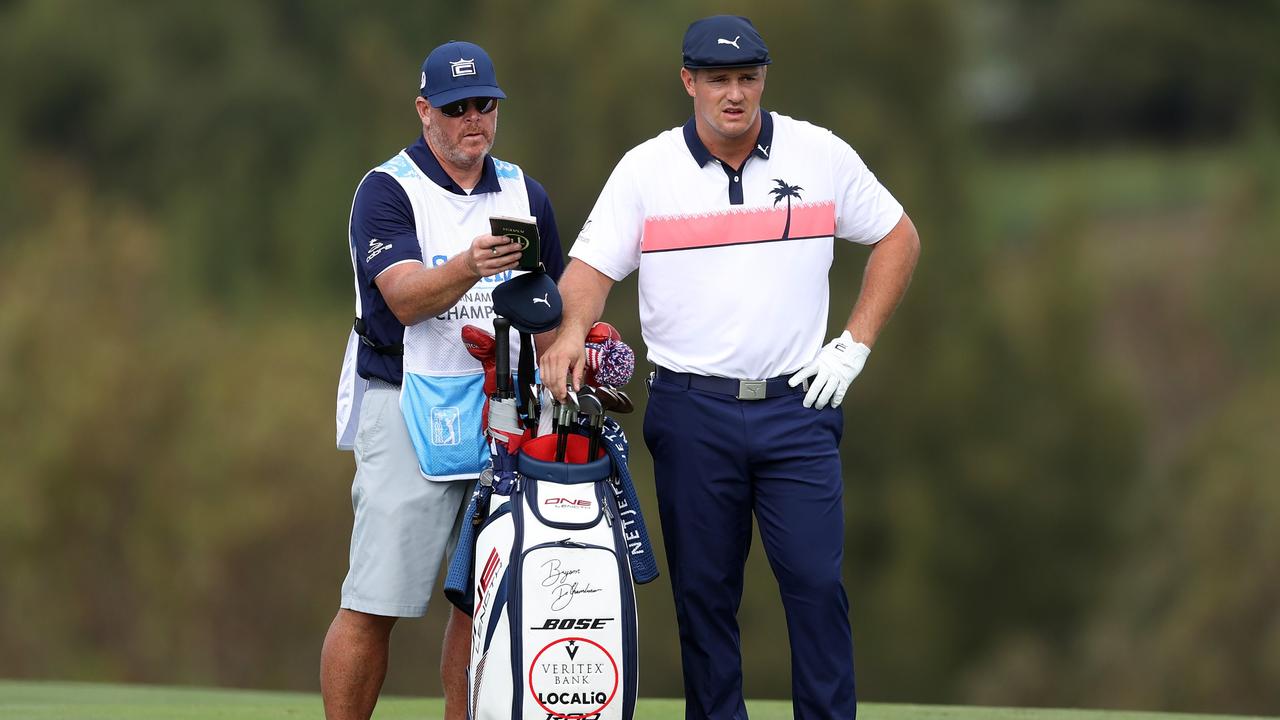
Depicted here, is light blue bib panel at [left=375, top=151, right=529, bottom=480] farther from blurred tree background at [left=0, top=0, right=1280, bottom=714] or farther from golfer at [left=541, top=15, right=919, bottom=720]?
blurred tree background at [left=0, top=0, right=1280, bottom=714]

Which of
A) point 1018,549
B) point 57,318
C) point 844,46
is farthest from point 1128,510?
point 57,318

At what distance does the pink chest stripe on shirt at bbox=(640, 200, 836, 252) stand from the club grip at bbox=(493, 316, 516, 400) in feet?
1.49

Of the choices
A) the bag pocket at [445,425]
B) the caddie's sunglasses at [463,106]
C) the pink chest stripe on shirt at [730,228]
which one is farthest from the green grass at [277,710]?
the caddie's sunglasses at [463,106]

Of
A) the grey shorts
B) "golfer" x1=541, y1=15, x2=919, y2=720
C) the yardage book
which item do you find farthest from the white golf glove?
the grey shorts

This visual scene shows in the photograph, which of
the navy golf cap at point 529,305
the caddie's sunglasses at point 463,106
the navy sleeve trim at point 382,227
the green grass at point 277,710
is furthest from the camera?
the green grass at point 277,710

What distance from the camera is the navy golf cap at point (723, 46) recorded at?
16.0 feet

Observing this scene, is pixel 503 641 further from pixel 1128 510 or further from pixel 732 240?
pixel 1128 510

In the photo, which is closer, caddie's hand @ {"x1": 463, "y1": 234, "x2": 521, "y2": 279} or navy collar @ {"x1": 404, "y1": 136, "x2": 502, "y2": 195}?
caddie's hand @ {"x1": 463, "y1": 234, "x2": 521, "y2": 279}

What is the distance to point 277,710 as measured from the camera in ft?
22.1

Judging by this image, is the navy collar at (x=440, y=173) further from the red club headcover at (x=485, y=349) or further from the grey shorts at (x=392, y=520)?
Answer: the grey shorts at (x=392, y=520)

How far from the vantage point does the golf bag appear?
14.9 ft

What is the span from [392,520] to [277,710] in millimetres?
2074
